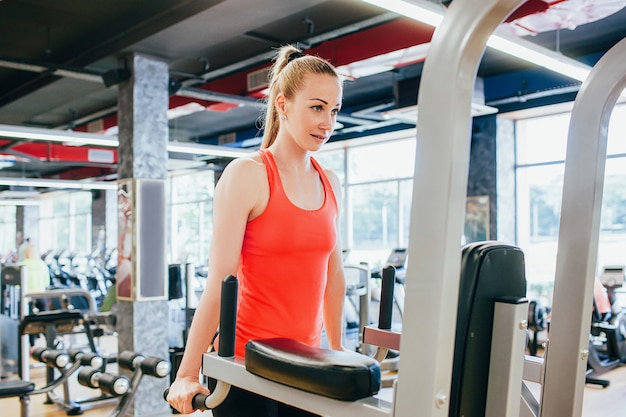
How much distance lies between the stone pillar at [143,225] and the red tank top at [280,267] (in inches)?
143

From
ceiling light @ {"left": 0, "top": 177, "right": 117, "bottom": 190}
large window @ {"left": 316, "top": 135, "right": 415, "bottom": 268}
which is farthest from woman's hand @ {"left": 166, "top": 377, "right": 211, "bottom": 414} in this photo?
ceiling light @ {"left": 0, "top": 177, "right": 117, "bottom": 190}

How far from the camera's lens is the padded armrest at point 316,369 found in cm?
88

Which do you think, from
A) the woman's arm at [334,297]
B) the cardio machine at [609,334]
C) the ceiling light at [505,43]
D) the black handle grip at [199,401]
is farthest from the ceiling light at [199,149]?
the black handle grip at [199,401]

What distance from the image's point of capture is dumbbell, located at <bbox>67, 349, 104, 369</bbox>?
3035 millimetres

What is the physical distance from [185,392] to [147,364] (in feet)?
5.11

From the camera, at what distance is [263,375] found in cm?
101

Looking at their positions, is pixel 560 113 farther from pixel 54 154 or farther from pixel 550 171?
pixel 54 154

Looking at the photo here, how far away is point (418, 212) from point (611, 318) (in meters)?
5.71

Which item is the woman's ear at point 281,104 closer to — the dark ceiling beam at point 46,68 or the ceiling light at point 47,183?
the dark ceiling beam at point 46,68

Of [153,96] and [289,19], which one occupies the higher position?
[289,19]

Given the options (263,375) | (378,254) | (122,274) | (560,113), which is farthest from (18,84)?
(263,375)

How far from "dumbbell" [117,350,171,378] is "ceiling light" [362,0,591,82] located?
1.76m

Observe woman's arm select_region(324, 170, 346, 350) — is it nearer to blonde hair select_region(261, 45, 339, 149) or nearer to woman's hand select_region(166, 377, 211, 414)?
blonde hair select_region(261, 45, 339, 149)

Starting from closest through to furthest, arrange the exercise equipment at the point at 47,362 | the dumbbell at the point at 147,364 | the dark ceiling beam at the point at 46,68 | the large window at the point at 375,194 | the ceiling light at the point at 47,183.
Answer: the dumbbell at the point at 147,364
the exercise equipment at the point at 47,362
the dark ceiling beam at the point at 46,68
the large window at the point at 375,194
the ceiling light at the point at 47,183
